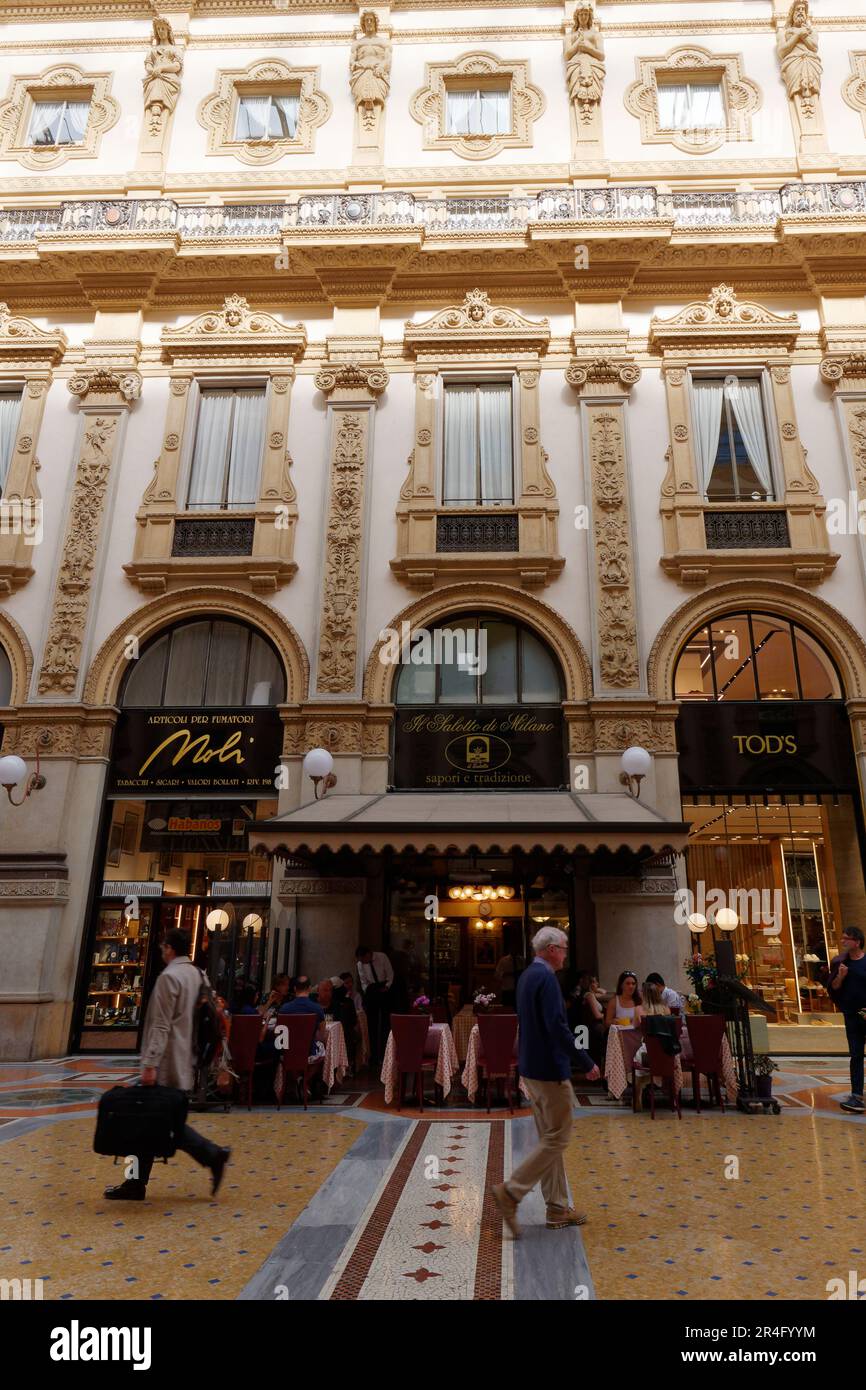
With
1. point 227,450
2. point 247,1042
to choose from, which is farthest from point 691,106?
point 247,1042

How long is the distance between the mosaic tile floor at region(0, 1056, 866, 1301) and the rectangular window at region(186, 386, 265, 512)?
8857mm

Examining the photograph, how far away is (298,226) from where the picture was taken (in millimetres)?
13344

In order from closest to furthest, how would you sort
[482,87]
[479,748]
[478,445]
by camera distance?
[479,748], [478,445], [482,87]

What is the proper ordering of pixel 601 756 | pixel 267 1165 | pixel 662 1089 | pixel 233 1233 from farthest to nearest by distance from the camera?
pixel 601 756 < pixel 662 1089 < pixel 267 1165 < pixel 233 1233

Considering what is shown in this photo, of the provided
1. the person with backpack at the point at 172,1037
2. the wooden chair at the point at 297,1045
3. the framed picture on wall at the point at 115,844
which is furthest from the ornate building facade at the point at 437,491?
the person with backpack at the point at 172,1037

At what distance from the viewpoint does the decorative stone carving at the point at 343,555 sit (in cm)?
1177

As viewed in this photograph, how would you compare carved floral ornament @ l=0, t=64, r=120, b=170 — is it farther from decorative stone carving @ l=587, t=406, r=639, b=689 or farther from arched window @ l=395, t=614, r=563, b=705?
arched window @ l=395, t=614, r=563, b=705

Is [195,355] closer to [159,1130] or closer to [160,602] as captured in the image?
[160,602]

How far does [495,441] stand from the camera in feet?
42.8

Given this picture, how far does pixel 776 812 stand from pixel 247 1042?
7598 millimetres

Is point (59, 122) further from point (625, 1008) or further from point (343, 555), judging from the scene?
point (625, 1008)

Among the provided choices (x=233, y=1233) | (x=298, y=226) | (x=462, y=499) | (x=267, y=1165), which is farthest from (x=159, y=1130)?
(x=298, y=226)
